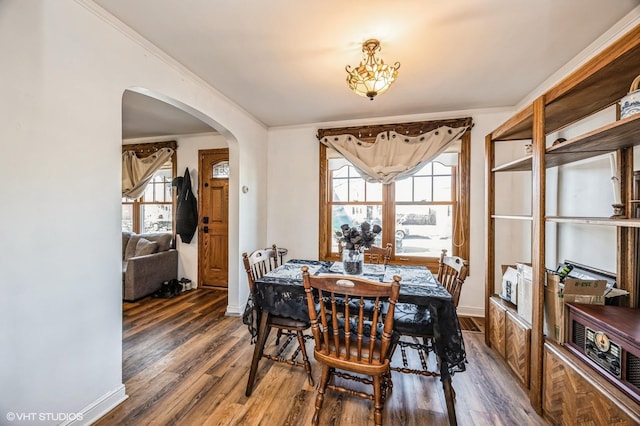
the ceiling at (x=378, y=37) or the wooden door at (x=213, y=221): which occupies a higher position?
the ceiling at (x=378, y=37)

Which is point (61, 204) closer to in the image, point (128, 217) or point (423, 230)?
point (423, 230)

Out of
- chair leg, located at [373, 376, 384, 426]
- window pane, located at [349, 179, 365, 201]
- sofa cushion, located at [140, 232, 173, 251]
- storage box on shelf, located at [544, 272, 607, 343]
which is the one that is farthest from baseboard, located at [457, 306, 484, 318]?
sofa cushion, located at [140, 232, 173, 251]

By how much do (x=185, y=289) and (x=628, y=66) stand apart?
16.5 feet

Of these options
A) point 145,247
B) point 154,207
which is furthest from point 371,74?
point 154,207

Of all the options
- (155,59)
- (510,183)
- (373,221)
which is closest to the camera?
(155,59)

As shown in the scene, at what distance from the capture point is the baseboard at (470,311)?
3.22 meters

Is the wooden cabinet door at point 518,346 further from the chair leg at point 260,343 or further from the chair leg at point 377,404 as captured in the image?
the chair leg at point 260,343

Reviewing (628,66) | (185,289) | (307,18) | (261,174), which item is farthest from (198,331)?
(628,66)

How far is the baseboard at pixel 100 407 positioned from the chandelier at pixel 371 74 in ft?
8.79

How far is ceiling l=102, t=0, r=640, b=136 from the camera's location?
1.61m

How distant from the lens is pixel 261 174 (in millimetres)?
3770

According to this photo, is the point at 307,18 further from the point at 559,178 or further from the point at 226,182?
the point at 226,182

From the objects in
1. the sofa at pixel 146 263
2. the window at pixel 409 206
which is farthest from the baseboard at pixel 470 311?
the sofa at pixel 146 263

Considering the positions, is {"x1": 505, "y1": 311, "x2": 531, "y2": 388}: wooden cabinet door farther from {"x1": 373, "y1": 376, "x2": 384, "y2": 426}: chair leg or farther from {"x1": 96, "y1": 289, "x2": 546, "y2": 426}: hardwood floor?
{"x1": 373, "y1": 376, "x2": 384, "y2": 426}: chair leg
